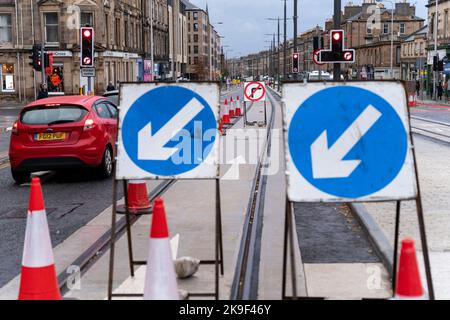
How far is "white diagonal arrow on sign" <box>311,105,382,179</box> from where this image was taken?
15.6 ft

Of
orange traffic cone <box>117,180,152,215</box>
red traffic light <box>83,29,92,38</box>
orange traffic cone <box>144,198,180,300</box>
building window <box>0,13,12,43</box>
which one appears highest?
building window <box>0,13,12,43</box>

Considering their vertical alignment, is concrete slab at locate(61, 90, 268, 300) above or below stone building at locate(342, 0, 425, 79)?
below

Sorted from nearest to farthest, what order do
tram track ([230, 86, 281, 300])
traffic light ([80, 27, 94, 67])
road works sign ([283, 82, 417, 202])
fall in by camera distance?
1. road works sign ([283, 82, 417, 202])
2. tram track ([230, 86, 281, 300])
3. traffic light ([80, 27, 94, 67])

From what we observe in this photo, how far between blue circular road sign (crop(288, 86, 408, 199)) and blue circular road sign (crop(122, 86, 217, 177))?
103 cm

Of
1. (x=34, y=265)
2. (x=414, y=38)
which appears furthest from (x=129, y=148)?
(x=414, y=38)

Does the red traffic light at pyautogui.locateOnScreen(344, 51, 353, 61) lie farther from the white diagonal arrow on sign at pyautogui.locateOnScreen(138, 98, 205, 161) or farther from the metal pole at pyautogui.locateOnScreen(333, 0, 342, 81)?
the white diagonal arrow on sign at pyautogui.locateOnScreen(138, 98, 205, 161)

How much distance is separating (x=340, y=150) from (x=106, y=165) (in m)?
8.39

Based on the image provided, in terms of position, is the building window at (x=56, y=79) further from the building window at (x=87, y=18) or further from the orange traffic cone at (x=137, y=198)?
the orange traffic cone at (x=137, y=198)

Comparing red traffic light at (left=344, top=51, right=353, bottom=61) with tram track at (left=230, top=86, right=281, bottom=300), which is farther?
red traffic light at (left=344, top=51, right=353, bottom=61)

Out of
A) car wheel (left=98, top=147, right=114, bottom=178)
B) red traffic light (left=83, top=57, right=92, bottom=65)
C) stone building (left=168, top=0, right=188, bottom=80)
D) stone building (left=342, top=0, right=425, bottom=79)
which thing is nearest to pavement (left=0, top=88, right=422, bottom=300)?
car wheel (left=98, top=147, right=114, bottom=178)

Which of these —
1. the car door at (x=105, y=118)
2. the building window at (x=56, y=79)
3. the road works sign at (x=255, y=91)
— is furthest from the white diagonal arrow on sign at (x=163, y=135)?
the building window at (x=56, y=79)

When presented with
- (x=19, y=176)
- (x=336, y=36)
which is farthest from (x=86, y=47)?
(x=19, y=176)

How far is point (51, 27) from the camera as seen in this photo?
157 ft

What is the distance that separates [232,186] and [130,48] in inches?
1937
